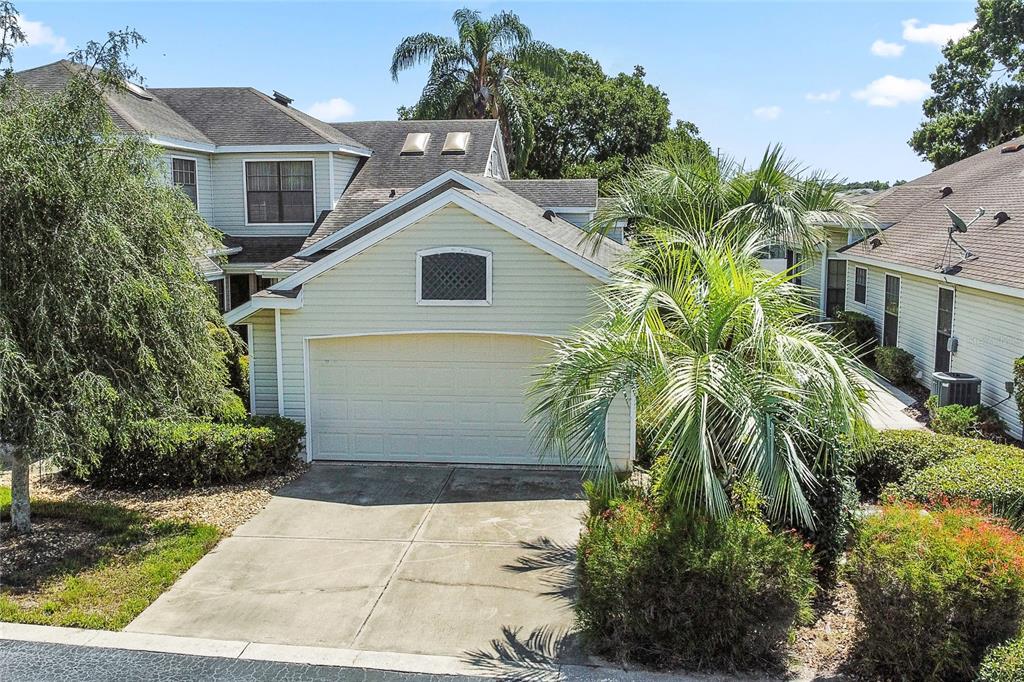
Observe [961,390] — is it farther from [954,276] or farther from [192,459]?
[192,459]

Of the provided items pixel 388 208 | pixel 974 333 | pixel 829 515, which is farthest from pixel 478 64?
pixel 829 515

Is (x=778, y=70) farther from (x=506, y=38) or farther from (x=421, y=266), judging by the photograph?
(x=506, y=38)

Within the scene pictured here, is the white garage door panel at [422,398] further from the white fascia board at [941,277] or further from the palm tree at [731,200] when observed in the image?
the white fascia board at [941,277]

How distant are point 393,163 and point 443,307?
9.97 meters

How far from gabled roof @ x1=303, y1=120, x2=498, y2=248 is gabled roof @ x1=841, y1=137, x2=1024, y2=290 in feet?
33.6

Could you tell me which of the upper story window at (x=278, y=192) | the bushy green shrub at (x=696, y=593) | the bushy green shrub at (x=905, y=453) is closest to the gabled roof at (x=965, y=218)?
the bushy green shrub at (x=905, y=453)

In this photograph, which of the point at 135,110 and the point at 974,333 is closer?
the point at 974,333

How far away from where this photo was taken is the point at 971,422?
534 inches

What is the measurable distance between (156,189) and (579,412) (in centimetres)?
596

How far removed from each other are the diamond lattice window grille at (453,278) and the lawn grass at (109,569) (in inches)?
190

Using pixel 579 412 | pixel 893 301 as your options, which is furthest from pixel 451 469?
pixel 893 301

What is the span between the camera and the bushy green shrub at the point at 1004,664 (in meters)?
5.88

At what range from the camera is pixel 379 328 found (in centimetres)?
1288

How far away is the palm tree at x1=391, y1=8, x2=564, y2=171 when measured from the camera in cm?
3347
